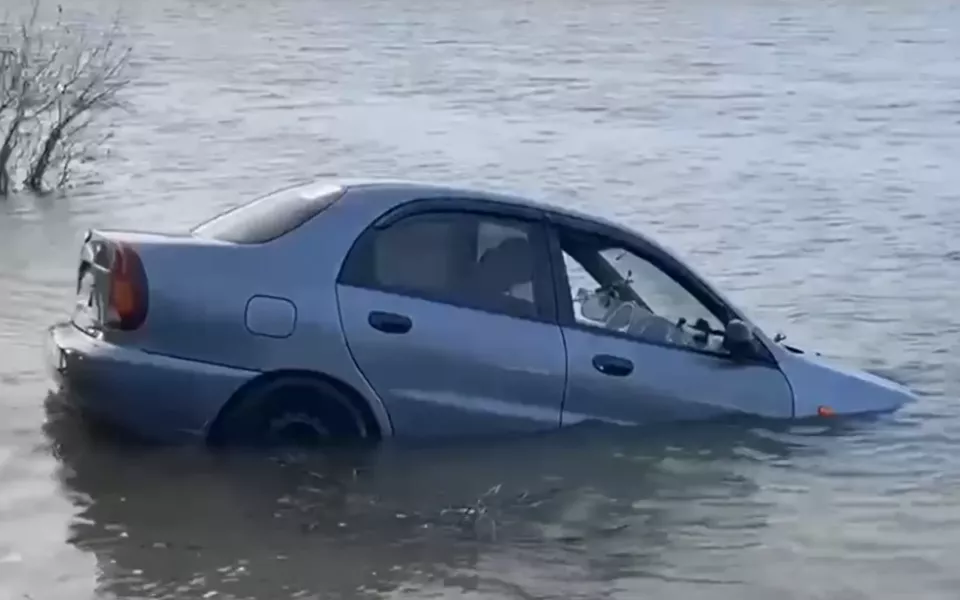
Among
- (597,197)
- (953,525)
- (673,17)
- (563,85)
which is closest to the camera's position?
(953,525)

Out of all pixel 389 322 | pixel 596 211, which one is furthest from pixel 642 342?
pixel 596 211

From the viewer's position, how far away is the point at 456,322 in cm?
872

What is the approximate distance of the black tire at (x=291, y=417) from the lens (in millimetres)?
8570

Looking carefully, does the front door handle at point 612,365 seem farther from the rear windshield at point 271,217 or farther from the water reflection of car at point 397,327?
the rear windshield at point 271,217

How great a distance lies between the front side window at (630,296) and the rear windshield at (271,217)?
1190mm

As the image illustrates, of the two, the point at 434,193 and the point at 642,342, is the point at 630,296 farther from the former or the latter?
the point at 434,193

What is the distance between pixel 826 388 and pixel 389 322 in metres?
2.48

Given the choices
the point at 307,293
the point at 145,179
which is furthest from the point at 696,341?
the point at 145,179

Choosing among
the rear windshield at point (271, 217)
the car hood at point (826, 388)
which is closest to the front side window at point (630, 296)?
the car hood at point (826, 388)

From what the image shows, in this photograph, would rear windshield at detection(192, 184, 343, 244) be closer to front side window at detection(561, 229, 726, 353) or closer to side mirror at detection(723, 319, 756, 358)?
front side window at detection(561, 229, 726, 353)

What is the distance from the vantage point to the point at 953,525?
348 inches

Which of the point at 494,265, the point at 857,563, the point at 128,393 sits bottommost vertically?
the point at 857,563

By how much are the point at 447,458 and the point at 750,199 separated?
35.4 ft

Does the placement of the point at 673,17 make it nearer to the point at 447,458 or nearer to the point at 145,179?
the point at 145,179
